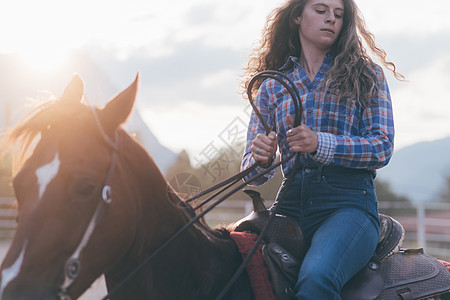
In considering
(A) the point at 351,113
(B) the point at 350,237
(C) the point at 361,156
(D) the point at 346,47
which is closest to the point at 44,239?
(B) the point at 350,237

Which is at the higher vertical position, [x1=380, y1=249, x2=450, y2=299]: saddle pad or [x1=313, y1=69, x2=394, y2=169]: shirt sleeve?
[x1=313, y1=69, x2=394, y2=169]: shirt sleeve

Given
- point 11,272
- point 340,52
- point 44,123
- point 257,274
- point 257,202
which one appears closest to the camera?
point 11,272

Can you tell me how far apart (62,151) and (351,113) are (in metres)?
1.50

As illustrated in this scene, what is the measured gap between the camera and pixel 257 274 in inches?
85.7

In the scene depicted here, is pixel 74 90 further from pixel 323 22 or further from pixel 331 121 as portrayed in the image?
pixel 323 22

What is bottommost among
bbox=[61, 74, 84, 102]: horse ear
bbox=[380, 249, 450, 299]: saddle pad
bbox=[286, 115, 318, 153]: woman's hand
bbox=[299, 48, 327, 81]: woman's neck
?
bbox=[380, 249, 450, 299]: saddle pad

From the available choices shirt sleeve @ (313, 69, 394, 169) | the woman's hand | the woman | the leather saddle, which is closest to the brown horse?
the leather saddle

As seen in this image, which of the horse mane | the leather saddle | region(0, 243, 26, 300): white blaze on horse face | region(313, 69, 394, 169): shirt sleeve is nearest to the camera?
region(0, 243, 26, 300): white blaze on horse face

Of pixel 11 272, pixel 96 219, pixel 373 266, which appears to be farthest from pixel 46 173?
pixel 373 266

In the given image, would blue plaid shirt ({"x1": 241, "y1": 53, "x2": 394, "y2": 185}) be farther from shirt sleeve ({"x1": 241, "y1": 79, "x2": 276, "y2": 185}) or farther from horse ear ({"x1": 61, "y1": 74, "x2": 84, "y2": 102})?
horse ear ({"x1": 61, "y1": 74, "x2": 84, "y2": 102})

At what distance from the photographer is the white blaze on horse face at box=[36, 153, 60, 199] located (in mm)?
1630

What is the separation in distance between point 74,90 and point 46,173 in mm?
498

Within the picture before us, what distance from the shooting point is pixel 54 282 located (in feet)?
5.27

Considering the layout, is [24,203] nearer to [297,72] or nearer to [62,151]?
[62,151]
